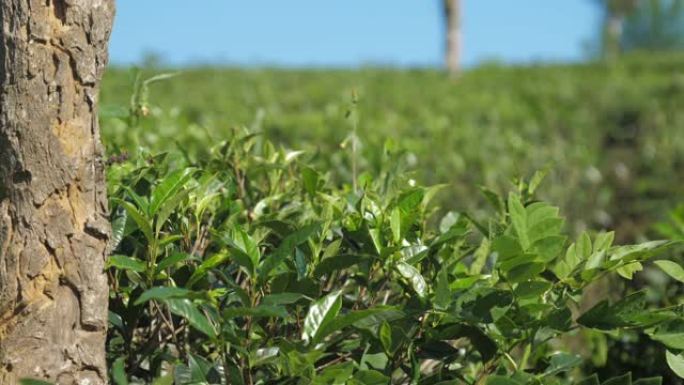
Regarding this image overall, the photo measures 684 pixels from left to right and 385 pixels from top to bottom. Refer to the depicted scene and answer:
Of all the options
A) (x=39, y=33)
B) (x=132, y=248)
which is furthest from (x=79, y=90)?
(x=132, y=248)

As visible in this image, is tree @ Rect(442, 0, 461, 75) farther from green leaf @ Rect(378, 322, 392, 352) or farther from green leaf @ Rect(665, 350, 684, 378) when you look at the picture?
green leaf @ Rect(378, 322, 392, 352)

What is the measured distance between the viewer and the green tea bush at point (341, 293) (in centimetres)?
217

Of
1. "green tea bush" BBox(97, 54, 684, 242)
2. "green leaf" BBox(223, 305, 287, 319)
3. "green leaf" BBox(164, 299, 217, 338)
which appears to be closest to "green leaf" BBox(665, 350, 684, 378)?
"green leaf" BBox(223, 305, 287, 319)

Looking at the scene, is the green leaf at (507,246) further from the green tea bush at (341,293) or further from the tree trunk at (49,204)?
the tree trunk at (49,204)

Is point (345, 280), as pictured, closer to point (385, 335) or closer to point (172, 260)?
point (385, 335)

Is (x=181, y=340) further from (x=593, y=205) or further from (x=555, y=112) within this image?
(x=555, y=112)

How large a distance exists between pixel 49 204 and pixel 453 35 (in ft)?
50.9

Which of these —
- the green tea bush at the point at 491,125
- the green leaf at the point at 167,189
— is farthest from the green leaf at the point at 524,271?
the green tea bush at the point at 491,125

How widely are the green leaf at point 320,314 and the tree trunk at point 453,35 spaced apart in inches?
565

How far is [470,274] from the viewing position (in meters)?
2.61

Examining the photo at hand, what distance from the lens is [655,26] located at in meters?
64.2

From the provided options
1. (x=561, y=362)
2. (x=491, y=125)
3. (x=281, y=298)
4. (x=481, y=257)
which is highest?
(x=281, y=298)

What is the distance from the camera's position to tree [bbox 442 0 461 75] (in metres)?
16.7

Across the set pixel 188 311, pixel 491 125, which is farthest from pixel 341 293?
pixel 491 125
